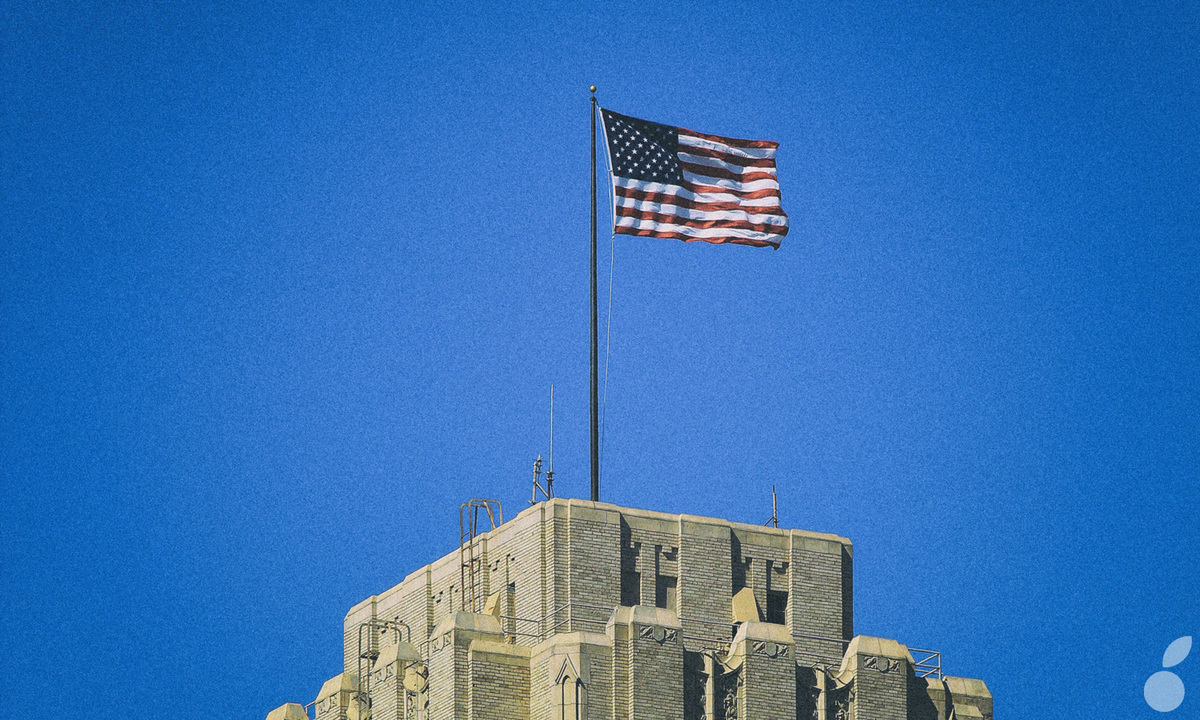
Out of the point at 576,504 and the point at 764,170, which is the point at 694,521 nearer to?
the point at 576,504

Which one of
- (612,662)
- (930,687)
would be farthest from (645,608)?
(930,687)

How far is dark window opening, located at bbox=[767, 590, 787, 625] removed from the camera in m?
101

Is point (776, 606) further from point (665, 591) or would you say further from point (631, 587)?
point (631, 587)

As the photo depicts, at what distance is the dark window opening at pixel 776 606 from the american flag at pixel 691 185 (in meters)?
11.6

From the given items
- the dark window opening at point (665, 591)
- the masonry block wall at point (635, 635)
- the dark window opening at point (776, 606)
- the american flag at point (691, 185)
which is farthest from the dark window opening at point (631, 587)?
the american flag at point (691, 185)

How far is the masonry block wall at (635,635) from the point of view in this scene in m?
96.2

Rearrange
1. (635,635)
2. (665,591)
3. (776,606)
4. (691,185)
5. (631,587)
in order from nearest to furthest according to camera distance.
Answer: (635,635)
(631,587)
(665,591)
(776,606)
(691,185)

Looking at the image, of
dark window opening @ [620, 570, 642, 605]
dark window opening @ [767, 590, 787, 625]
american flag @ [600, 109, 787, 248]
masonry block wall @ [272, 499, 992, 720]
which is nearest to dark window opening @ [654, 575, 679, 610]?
masonry block wall @ [272, 499, 992, 720]

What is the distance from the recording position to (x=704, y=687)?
3844 inches

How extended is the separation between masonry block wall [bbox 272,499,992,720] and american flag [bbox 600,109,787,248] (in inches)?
389

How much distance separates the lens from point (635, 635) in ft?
Answer: 316

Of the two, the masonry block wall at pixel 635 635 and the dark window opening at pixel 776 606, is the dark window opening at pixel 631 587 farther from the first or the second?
the dark window opening at pixel 776 606

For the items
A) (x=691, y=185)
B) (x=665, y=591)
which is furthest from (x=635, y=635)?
(x=691, y=185)

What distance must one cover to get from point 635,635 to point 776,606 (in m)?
6.89
